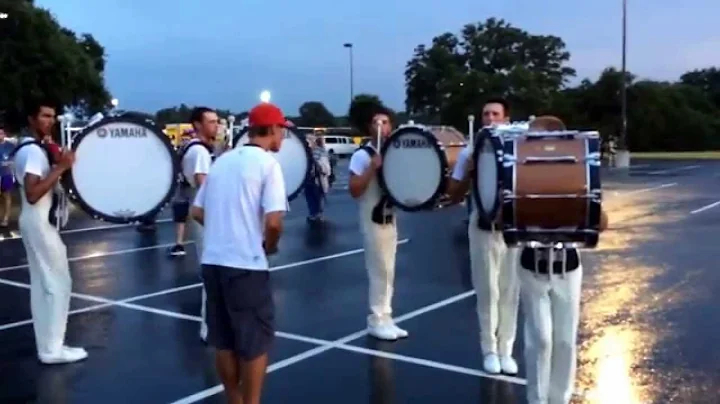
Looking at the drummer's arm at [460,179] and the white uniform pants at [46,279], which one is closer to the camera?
the drummer's arm at [460,179]

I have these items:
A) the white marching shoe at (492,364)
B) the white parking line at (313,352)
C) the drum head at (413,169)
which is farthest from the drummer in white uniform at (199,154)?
the white marching shoe at (492,364)

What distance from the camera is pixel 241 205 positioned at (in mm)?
5051

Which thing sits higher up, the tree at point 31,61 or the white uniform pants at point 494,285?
the tree at point 31,61

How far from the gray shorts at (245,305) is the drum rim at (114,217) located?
1694mm

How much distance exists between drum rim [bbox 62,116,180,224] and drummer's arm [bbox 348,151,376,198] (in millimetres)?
1345

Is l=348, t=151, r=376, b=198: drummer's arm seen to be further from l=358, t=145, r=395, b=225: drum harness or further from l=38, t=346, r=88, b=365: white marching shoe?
l=38, t=346, r=88, b=365: white marching shoe

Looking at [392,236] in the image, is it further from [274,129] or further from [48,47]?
[48,47]

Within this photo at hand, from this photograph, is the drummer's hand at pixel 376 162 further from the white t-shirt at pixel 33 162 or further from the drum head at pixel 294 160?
the white t-shirt at pixel 33 162

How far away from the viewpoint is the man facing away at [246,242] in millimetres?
5059

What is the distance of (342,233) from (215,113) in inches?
312

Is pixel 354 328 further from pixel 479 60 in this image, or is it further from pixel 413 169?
pixel 479 60

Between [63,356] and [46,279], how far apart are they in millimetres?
640

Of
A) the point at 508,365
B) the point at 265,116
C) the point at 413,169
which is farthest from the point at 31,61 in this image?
the point at 265,116

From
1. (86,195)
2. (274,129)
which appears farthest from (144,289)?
(274,129)
